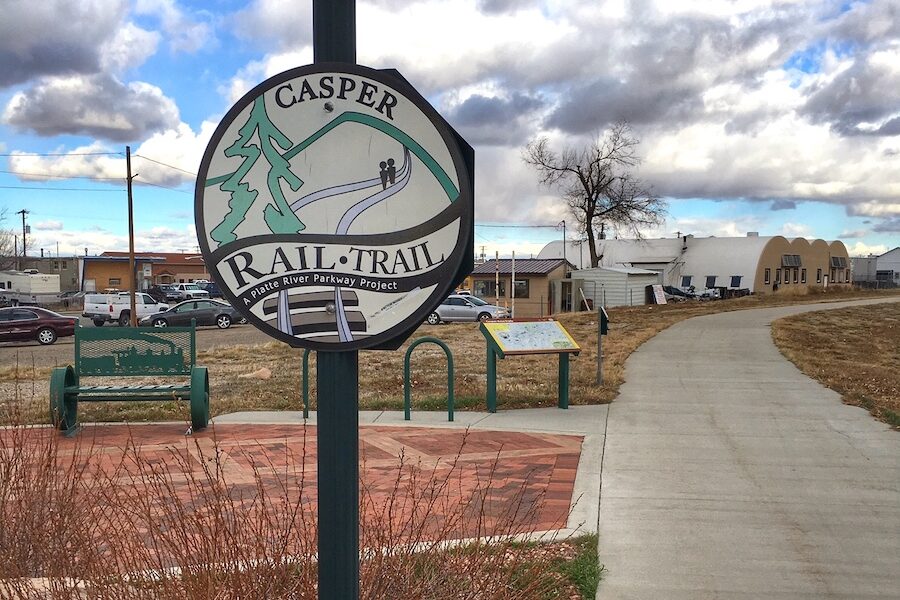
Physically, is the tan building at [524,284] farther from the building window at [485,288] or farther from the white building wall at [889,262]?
the white building wall at [889,262]

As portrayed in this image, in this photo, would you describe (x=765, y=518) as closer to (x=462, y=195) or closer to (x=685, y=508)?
(x=685, y=508)

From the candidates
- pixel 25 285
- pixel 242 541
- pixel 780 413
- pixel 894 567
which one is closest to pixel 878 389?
pixel 780 413

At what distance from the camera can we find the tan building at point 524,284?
4153 cm

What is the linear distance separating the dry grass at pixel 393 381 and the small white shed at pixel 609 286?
77.7 feet

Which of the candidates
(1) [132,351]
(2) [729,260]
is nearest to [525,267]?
(2) [729,260]

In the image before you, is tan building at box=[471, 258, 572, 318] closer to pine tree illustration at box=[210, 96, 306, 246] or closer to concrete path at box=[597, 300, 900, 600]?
concrete path at box=[597, 300, 900, 600]

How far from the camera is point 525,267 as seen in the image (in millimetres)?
43594

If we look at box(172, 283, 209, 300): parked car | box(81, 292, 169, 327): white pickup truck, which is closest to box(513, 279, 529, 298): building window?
box(81, 292, 169, 327): white pickup truck

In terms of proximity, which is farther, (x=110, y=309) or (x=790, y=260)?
(x=790, y=260)

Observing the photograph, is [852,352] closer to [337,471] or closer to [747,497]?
[747,497]

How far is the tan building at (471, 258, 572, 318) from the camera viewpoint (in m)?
41.5

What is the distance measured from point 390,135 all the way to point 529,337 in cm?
719

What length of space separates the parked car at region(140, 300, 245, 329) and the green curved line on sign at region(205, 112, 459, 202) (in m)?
30.3

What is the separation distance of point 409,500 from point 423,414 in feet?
11.2
